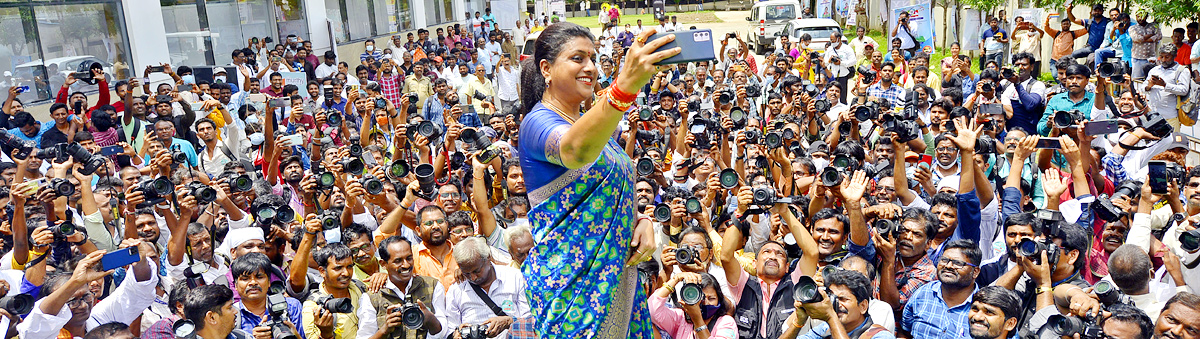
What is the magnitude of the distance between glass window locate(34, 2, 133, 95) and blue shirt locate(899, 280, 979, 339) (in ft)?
33.0

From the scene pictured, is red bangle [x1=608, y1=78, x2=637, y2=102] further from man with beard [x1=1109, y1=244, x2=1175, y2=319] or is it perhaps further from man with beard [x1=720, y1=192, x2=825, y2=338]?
man with beard [x1=1109, y1=244, x2=1175, y2=319]

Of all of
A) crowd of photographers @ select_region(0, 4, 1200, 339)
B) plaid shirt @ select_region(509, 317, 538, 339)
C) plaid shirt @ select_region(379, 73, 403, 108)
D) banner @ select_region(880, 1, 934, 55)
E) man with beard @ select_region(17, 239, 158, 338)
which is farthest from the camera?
banner @ select_region(880, 1, 934, 55)

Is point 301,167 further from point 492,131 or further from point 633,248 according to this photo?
point 633,248

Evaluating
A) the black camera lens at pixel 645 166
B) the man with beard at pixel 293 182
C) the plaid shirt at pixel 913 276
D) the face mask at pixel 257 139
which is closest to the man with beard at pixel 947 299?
the plaid shirt at pixel 913 276

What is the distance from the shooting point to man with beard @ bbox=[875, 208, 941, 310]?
411 centimetres

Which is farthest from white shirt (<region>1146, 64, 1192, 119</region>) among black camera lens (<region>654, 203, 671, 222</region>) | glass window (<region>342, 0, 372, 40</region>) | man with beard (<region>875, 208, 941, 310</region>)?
glass window (<region>342, 0, 372, 40</region>)

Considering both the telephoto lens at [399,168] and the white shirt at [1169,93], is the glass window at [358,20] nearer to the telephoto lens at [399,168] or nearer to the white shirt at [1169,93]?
the telephoto lens at [399,168]

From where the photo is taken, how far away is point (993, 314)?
3525mm

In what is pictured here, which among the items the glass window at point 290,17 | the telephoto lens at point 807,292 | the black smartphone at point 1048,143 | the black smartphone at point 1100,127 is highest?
A: the glass window at point 290,17

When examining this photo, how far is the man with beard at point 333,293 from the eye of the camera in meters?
3.97

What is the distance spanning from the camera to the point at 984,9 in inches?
586

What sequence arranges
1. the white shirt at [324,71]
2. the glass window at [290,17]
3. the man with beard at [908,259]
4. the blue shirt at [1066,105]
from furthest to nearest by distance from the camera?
1. the glass window at [290,17]
2. the white shirt at [324,71]
3. the blue shirt at [1066,105]
4. the man with beard at [908,259]

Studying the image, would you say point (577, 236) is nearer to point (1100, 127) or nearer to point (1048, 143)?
point (1048, 143)

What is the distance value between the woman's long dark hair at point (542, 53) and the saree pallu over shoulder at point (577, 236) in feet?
0.45
